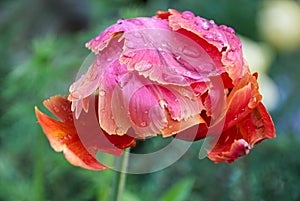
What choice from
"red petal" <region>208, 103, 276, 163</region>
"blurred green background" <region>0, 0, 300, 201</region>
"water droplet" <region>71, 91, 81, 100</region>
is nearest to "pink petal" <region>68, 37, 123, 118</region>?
"water droplet" <region>71, 91, 81, 100</region>

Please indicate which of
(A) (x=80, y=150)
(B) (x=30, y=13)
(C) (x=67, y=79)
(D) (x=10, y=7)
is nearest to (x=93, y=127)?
(A) (x=80, y=150)

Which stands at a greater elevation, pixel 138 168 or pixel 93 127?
pixel 93 127

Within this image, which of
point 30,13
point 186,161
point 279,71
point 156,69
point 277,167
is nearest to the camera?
point 156,69

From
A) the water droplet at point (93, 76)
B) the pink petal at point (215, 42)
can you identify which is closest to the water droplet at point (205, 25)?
the pink petal at point (215, 42)

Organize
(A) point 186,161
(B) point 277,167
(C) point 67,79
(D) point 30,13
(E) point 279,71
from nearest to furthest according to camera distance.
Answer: (B) point 277,167 → (A) point 186,161 → (C) point 67,79 → (E) point 279,71 → (D) point 30,13

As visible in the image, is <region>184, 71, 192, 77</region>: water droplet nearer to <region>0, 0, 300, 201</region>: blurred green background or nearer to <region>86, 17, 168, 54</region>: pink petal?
<region>86, 17, 168, 54</region>: pink petal

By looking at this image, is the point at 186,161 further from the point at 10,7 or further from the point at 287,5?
the point at 10,7
